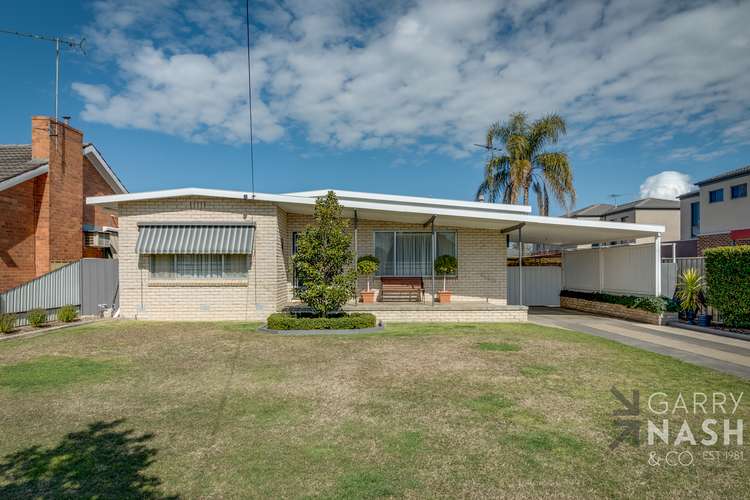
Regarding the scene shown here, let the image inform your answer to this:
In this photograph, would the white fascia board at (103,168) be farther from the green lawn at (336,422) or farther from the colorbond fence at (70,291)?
the green lawn at (336,422)

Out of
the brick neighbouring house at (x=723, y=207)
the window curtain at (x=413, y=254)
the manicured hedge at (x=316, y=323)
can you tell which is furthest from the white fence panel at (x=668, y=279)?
the brick neighbouring house at (x=723, y=207)

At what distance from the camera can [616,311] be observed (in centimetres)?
1433

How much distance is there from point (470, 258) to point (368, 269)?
4.19m

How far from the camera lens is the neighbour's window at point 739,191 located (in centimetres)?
2755

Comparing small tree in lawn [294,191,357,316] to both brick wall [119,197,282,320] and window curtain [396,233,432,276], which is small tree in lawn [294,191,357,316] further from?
window curtain [396,233,432,276]

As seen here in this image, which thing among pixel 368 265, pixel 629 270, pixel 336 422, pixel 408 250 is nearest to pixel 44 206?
pixel 368 265

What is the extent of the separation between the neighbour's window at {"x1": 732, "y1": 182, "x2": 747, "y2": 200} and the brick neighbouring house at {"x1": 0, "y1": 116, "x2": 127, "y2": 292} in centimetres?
3795

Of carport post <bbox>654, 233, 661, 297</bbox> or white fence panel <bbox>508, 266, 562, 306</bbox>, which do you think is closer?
carport post <bbox>654, 233, 661, 297</bbox>

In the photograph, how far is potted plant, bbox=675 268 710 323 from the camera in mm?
11664

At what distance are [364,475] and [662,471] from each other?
2.73 m

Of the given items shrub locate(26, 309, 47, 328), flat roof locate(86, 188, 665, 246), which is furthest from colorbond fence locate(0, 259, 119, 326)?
flat roof locate(86, 188, 665, 246)

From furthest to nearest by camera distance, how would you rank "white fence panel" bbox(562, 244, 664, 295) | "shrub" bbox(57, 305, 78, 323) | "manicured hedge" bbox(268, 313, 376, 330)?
"white fence panel" bbox(562, 244, 664, 295) → "shrub" bbox(57, 305, 78, 323) → "manicured hedge" bbox(268, 313, 376, 330)

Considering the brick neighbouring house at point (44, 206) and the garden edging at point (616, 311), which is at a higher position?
the brick neighbouring house at point (44, 206)

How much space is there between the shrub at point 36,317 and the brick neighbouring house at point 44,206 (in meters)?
2.28
